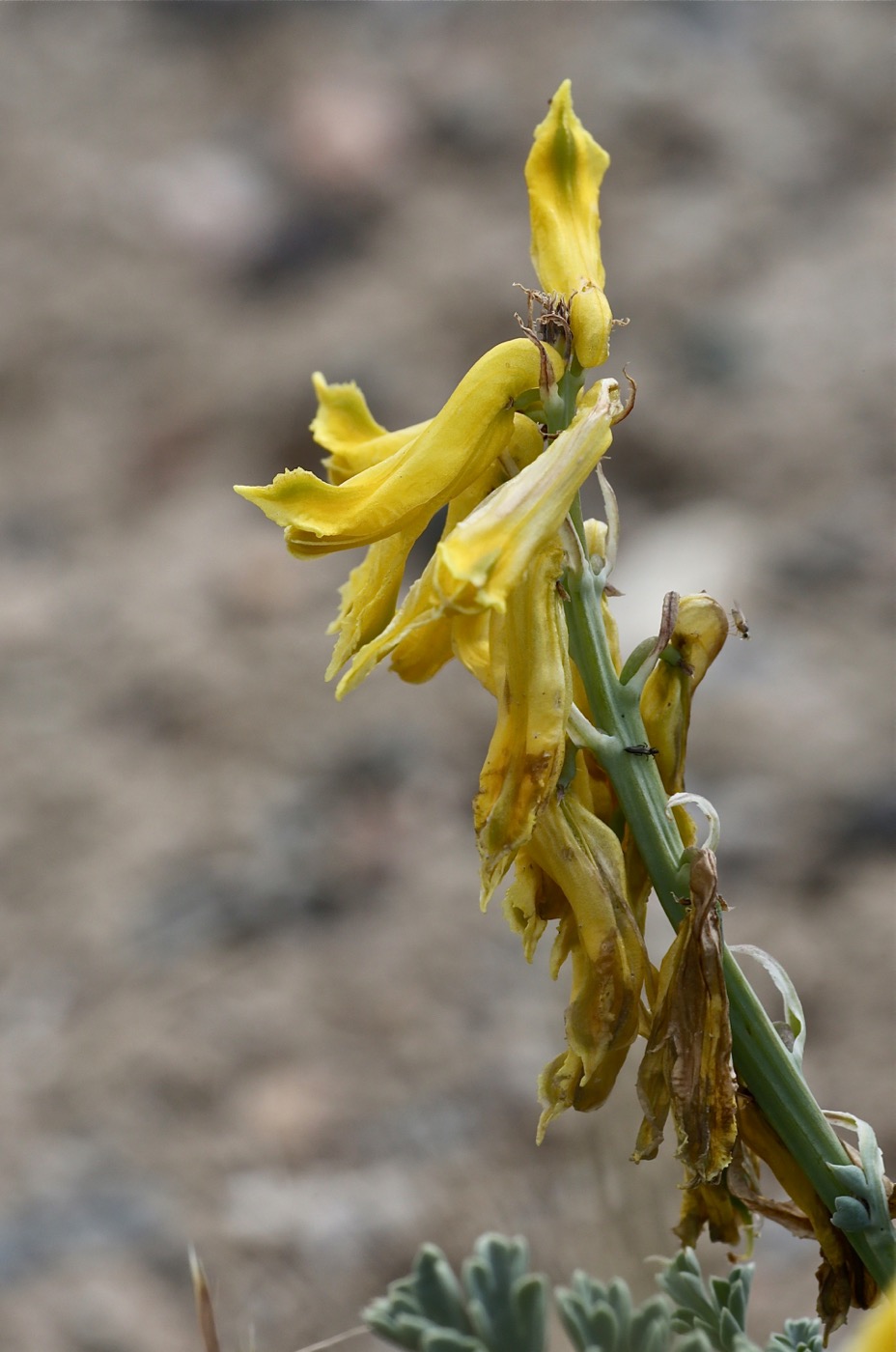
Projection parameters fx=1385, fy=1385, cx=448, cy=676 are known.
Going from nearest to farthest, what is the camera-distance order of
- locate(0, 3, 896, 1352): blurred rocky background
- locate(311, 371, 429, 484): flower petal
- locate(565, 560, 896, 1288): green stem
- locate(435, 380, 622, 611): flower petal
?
locate(435, 380, 622, 611): flower petal, locate(565, 560, 896, 1288): green stem, locate(311, 371, 429, 484): flower petal, locate(0, 3, 896, 1352): blurred rocky background

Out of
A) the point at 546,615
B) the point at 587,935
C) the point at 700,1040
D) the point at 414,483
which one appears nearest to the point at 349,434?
the point at 414,483

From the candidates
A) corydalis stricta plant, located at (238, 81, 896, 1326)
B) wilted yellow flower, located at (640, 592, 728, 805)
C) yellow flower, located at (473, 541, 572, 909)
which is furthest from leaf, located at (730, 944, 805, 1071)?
yellow flower, located at (473, 541, 572, 909)

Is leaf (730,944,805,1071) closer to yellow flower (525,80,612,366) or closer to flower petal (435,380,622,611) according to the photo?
flower petal (435,380,622,611)

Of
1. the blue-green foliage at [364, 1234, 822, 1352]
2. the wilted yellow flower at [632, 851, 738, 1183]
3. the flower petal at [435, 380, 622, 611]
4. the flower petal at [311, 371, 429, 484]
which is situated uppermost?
the flower petal at [311, 371, 429, 484]

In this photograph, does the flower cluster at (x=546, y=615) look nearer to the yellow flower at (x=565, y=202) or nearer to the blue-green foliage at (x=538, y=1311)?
the yellow flower at (x=565, y=202)

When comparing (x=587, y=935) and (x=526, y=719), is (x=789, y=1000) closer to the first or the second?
(x=587, y=935)

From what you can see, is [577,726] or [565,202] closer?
[577,726]
